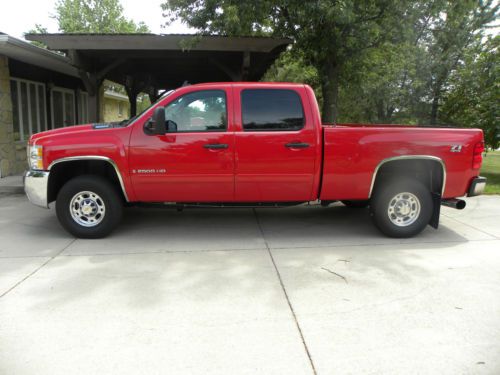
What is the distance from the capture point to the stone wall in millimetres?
10922

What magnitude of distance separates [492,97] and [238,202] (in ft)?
36.0

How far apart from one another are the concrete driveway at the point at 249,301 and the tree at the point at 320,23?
463 centimetres

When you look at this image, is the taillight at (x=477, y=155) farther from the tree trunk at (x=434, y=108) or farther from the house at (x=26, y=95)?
the tree trunk at (x=434, y=108)

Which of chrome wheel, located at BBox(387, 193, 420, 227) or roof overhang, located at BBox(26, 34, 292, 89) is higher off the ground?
roof overhang, located at BBox(26, 34, 292, 89)

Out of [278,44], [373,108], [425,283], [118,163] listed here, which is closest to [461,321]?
[425,283]

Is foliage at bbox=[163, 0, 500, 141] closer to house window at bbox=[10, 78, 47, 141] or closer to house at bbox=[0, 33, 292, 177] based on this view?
house at bbox=[0, 33, 292, 177]

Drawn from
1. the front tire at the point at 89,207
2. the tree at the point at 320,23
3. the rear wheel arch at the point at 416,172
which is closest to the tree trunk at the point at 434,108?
the tree at the point at 320,23

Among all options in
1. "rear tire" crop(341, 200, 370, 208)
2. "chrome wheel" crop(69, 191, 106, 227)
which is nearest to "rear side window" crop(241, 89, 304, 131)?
"chrome wheel" crop(69, 191, 106, 227)

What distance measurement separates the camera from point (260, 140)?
5.41 meters

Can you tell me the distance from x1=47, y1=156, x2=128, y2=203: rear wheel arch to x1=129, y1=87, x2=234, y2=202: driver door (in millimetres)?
399

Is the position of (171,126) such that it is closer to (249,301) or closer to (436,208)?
(249,301)

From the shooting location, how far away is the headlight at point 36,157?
548 centimetres

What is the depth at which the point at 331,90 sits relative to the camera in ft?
35.7

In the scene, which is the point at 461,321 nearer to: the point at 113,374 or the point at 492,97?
the point at 113,374
